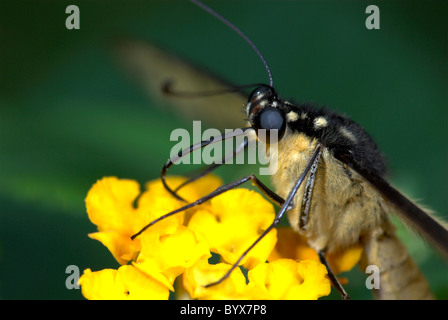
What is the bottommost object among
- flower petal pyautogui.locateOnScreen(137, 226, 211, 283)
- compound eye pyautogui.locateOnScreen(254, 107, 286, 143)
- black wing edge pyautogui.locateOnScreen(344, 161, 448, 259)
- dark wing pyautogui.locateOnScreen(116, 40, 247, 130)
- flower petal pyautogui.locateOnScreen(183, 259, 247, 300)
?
flower petal pyautogui.locateOnScreen(183, 259, 247, 300)

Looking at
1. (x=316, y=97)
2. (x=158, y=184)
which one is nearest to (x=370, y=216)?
(x=158, y=184)

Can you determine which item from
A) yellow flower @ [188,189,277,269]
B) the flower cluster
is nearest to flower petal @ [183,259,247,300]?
the flower cluster

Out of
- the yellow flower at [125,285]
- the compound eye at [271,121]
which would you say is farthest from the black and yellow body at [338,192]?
the yellow flower at [125,285]

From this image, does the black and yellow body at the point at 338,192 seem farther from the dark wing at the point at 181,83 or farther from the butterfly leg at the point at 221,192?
the dark wing at the point at 181,83

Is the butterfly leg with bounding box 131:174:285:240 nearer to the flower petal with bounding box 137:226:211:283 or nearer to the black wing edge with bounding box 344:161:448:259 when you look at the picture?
the flower petal with bounding box 137:226:211:283

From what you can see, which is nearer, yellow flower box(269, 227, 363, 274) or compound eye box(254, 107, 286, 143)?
compound eye box(254, 107, 286, 143)

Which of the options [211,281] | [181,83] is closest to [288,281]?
[211,281]
